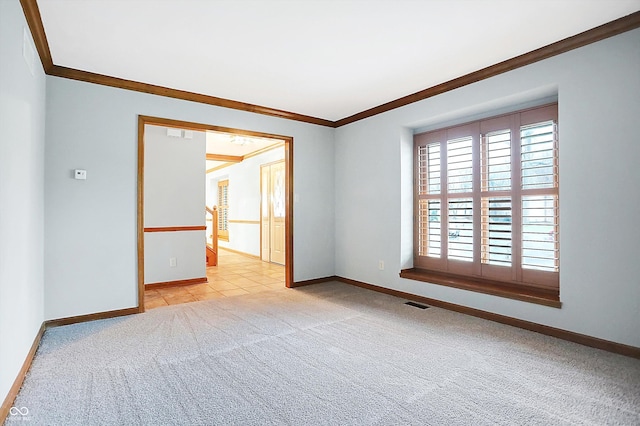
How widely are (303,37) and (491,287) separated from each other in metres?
2.90

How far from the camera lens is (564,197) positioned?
2789 mm

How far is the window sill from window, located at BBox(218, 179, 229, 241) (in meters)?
7.10

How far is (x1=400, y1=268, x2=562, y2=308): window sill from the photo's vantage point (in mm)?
2908

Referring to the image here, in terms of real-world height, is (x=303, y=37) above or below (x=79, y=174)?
Result: above

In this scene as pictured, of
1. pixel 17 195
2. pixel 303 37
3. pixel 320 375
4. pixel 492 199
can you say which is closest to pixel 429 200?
pixel 492 199

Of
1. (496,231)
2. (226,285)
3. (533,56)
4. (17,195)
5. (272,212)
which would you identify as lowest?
(226,285)

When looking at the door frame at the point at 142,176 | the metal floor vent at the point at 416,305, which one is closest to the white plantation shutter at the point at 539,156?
the metal floor vent at the point at 416,305

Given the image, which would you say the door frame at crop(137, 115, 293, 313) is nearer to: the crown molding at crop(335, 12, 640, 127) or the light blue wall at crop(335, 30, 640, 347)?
the crown molding at crop(335, 12, 640, 127)

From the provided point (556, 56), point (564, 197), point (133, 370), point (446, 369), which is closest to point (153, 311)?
point (133, 370)

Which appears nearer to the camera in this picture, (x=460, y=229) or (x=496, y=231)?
(x=496, y=231)

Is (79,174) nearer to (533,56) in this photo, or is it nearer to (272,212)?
(272,212)

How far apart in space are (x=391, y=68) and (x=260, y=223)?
5.15 meters

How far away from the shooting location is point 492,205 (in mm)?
3516

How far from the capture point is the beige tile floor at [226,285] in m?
4.26
